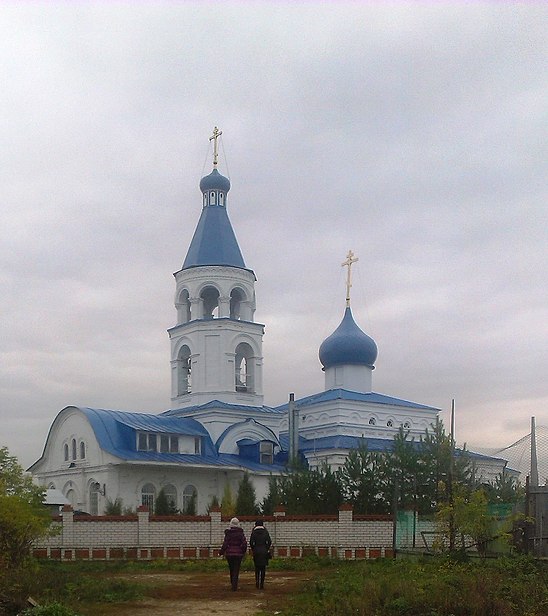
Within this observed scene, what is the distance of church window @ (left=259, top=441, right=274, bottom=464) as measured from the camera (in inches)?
1344

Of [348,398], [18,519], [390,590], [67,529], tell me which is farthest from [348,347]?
[390,590]

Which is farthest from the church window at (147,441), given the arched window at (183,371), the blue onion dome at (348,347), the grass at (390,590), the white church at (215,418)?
the grass at (390,590)

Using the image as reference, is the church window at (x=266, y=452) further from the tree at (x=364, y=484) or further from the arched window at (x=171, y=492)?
the tree at (x=364, y=484)

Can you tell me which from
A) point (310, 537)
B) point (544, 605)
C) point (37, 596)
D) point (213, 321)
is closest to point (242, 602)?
point (37, 596)

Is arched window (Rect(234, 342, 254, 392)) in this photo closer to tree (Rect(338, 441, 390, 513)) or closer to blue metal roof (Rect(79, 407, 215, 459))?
blue metal roof (Rect(79, 407, 215, 459))

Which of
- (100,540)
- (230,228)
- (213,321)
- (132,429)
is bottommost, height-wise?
(100,540)

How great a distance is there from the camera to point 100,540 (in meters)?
19.3

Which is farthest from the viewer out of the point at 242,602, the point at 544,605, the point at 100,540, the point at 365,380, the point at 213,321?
the point at 365,380

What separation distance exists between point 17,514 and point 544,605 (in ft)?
27.6

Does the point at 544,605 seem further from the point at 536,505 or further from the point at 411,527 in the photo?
the point at 411,527

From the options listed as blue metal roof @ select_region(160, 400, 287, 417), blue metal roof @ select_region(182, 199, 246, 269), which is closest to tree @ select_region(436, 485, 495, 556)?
blue metal roof @ select_region(160, 400, 287, 417)

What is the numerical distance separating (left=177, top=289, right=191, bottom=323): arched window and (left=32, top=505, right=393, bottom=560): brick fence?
1695 centimetres

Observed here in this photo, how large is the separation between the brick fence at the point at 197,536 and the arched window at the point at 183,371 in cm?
1621

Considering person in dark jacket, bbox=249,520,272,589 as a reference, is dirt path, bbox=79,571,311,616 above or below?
below
